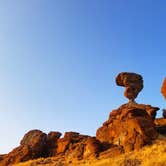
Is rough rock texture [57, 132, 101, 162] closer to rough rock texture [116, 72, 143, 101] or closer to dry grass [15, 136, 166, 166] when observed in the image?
dry grass [15, 136, 166, 166]

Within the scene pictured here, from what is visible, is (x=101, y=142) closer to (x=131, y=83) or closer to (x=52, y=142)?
(x=52, y=142)

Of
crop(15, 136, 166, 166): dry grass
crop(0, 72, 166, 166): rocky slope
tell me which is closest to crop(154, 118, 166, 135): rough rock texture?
crop(0, 72, 166, 166): rocky slope

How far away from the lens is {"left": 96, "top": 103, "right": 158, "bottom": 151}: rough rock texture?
41219 millimetres

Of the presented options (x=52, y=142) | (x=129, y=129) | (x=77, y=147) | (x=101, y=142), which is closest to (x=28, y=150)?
(x=52, y=142)

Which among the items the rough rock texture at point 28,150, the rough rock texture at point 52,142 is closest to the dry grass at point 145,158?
the rough rock texture at point 52,142

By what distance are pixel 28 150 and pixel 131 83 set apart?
26487 mm

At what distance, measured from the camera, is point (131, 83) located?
2692 inches

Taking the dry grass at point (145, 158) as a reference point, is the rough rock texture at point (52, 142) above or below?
above

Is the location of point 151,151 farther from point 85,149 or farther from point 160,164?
point 85,149

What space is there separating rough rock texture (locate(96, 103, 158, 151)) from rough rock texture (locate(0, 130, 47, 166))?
34.6 feet

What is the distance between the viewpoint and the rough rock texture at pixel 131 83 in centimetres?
6731

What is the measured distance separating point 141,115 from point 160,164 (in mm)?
19367

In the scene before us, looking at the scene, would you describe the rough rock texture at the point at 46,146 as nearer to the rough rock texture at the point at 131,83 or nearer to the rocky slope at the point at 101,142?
the rocky slope at the point at 101,142

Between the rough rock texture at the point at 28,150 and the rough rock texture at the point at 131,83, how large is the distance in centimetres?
2010
